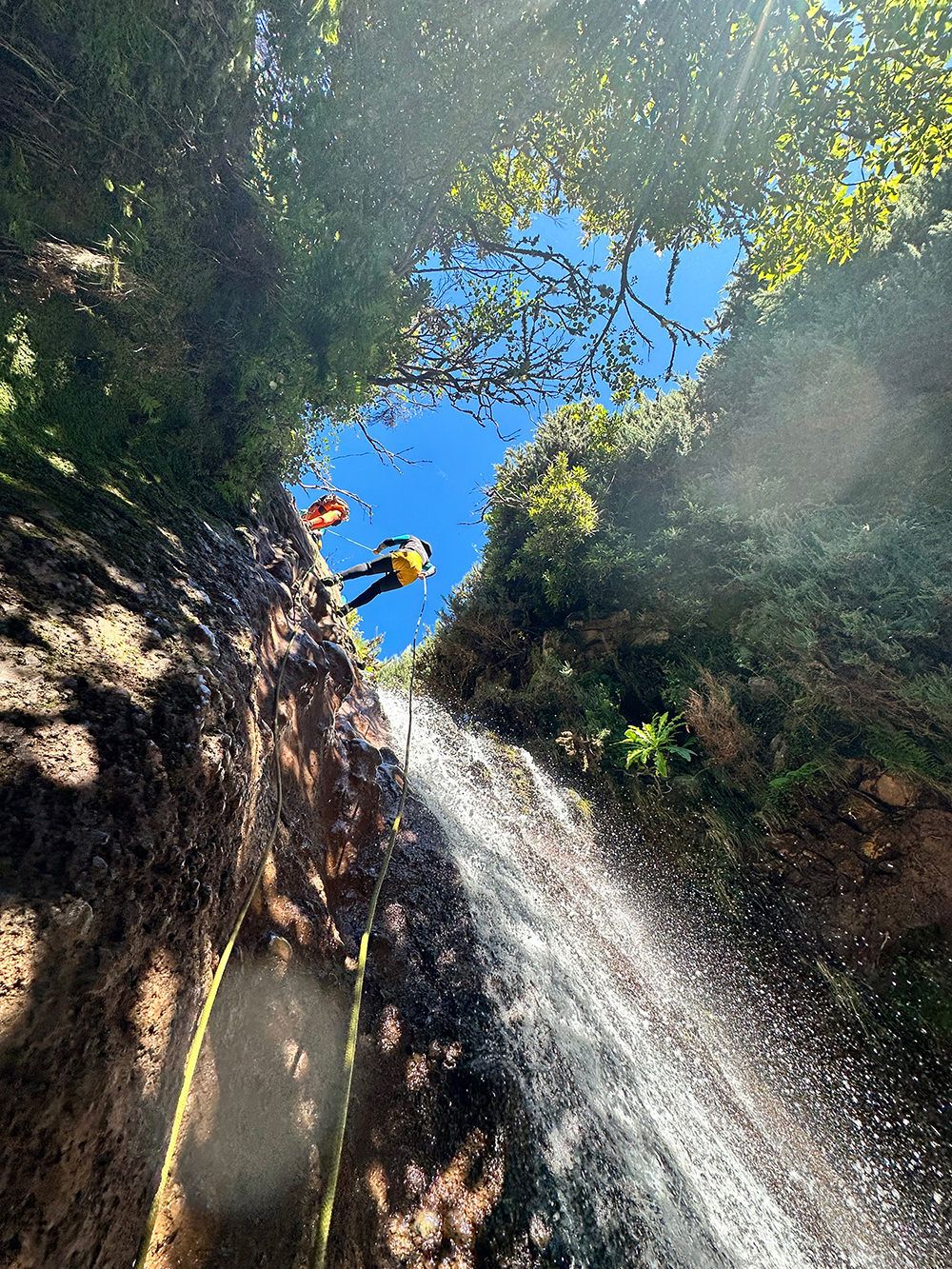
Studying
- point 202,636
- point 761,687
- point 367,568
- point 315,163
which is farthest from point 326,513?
point 761,687

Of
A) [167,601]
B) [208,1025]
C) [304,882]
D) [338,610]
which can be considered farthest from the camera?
[338,610]

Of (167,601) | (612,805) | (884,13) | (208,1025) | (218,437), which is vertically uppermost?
(884,13)

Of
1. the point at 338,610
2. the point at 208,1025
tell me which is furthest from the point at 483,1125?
the point at 338,610

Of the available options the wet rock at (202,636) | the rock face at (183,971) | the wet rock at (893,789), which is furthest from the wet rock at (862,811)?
the wet rock at (202,636)

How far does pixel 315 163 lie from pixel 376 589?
5.32 metres

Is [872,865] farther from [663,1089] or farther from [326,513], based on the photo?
[326,513]

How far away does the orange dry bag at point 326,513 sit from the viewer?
8.91 m

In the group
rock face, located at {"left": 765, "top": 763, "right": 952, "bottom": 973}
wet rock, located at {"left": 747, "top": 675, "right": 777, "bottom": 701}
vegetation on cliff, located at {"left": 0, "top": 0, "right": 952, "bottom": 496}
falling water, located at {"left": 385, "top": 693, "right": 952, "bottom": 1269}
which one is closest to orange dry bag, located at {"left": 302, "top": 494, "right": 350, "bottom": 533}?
vegetation on cliff, located at {"left": 0, "top": 0, "right": 952, "bottom": 496}

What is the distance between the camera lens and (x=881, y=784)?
6750 mm

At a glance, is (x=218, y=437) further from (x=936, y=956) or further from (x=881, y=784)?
(x=936, y=956)

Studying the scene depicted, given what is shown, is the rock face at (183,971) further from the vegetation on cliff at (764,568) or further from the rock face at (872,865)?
the vegetation on cliff at (764,568)

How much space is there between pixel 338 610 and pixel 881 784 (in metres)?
7.87

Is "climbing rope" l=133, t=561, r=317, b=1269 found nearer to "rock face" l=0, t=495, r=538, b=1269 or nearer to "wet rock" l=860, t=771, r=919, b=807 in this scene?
"rock face" l=0, t=495, r=538, b=1269

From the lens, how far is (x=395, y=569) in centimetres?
815
